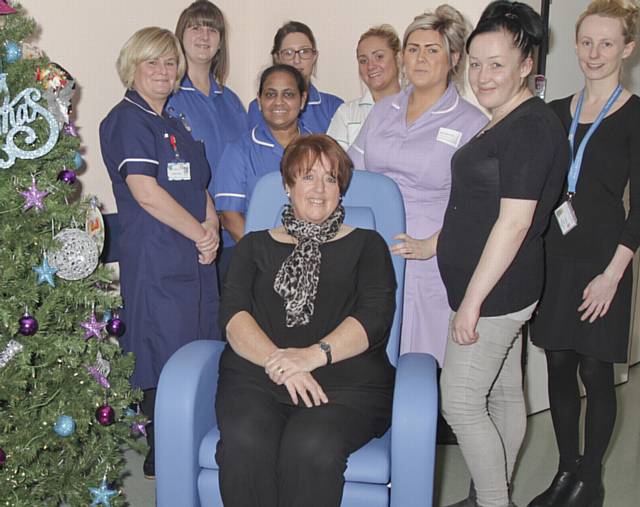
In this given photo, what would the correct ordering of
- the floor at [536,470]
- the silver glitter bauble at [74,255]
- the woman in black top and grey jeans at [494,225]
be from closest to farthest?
the woman in black top and grey jeans at [494,225], the silver glitter bauble at [74,255], the floor at [536,470]

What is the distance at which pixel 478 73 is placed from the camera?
6.56ft

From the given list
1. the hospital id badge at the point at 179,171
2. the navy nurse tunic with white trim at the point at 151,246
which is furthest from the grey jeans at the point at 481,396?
the hospital id badge at the point at 179,171

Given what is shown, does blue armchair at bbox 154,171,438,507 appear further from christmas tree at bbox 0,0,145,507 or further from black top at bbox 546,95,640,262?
black top at bbox 546,95,640,262

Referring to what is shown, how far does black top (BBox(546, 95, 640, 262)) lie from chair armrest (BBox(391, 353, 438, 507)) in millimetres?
796

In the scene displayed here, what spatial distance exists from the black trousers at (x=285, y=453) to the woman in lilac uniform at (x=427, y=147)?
67 cm

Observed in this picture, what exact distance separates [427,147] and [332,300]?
0.68m

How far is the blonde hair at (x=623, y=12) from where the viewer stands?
7.43 feet

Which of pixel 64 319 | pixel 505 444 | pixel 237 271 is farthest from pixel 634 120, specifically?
pixel 64 319

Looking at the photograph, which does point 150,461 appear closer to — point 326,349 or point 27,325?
point 27,325

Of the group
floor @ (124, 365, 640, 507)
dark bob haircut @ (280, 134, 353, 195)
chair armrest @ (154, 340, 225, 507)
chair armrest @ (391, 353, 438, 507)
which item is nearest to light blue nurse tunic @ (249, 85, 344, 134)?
dark bob haircut @ (280, 134, 353, 195)

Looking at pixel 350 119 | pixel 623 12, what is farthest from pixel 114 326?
pixel 623 12

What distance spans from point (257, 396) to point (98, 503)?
71 centimetres

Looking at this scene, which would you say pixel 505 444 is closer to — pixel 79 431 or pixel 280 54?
pixel 79 431

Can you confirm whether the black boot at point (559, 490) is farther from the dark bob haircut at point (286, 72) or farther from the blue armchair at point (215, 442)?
the dark bob haircut at point (286, 72)
